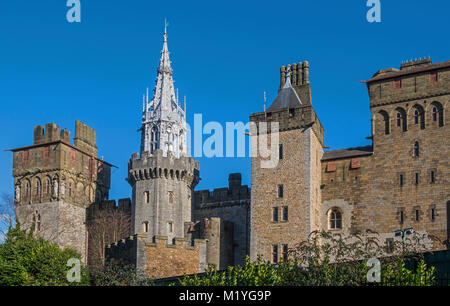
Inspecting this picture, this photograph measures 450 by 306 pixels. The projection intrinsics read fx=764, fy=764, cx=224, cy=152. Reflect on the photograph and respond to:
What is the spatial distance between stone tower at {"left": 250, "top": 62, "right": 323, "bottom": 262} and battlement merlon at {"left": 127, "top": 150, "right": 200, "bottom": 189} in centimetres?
974

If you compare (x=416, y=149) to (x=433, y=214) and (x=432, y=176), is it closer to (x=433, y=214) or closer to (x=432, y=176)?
(x=432, y=176)

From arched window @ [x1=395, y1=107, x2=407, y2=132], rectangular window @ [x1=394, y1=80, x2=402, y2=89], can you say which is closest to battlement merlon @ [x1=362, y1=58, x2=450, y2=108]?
rectangular window @ [x1=394, y1=80, x2=402, y2=89]

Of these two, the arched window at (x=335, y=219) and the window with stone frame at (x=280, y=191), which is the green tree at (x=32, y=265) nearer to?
the window with stone frame at (x=280, y=191)

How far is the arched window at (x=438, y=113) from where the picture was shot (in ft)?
166

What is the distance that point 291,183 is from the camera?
50.8m

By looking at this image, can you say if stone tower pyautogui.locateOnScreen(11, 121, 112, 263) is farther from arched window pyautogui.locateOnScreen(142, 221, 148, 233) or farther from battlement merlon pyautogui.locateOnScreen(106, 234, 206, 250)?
battlement merlon pyautogui.locateOnScreen(106, 234, 206, 250)

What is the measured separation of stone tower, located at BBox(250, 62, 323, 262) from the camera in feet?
163

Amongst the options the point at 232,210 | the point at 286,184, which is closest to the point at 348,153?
the point at 286,184

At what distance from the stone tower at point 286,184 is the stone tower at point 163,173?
9.71 m

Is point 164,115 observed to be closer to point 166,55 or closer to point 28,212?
point 166,55

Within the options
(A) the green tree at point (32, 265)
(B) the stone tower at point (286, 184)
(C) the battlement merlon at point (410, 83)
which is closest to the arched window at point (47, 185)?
(B) the stone tower at point (286, 184)

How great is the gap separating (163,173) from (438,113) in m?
21.9

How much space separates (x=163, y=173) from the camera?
60562 mm
